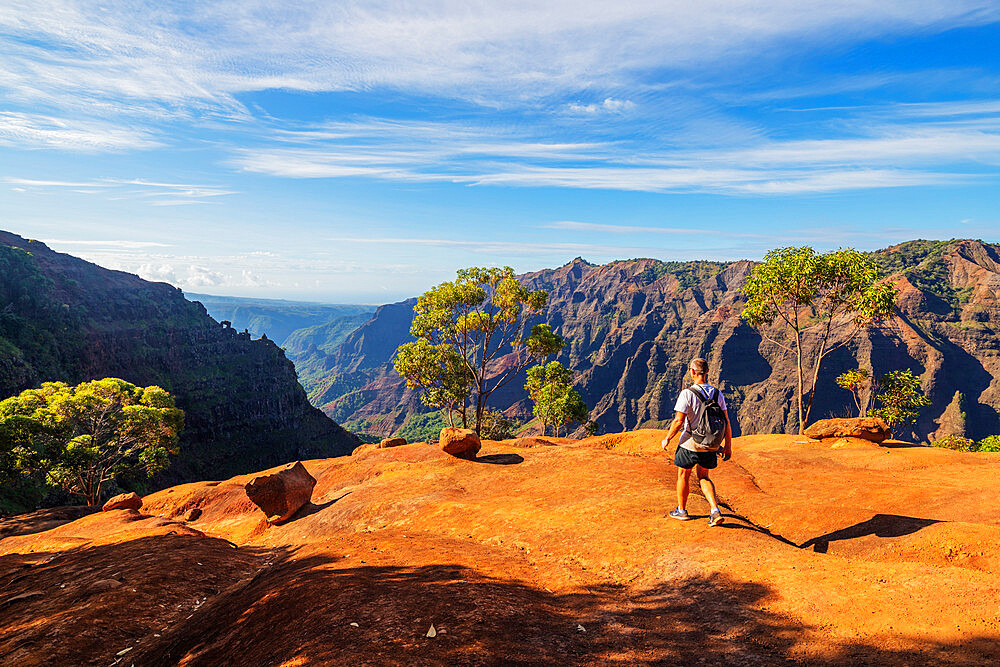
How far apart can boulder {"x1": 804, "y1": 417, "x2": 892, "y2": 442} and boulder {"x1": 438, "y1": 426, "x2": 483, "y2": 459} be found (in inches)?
838

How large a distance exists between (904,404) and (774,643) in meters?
63.9

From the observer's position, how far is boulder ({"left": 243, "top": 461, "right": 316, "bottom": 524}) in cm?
2098

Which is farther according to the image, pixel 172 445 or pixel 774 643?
pixel 172 445

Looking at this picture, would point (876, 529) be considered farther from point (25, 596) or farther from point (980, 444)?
point (980, 444)

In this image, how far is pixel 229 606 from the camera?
949 cm

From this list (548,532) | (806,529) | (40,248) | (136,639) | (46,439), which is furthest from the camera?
(40,248)

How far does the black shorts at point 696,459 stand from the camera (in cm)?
1079

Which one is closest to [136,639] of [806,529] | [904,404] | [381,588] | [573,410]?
[381,588]

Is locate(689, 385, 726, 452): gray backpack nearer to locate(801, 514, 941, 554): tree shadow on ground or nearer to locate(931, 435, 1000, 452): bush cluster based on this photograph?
locate(801, 514, 941, 554): tree shadow on ground

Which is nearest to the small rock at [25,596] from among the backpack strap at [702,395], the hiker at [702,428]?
the hiker at [702,428]

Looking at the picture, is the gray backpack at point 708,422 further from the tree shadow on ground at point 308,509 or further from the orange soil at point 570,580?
the tree shadow on ground at point 308,509

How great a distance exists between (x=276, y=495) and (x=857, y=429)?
32176 mm

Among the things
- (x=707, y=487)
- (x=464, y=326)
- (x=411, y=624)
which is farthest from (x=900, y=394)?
(x=411, y=624)

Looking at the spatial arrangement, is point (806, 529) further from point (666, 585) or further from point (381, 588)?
point (381, 588)
